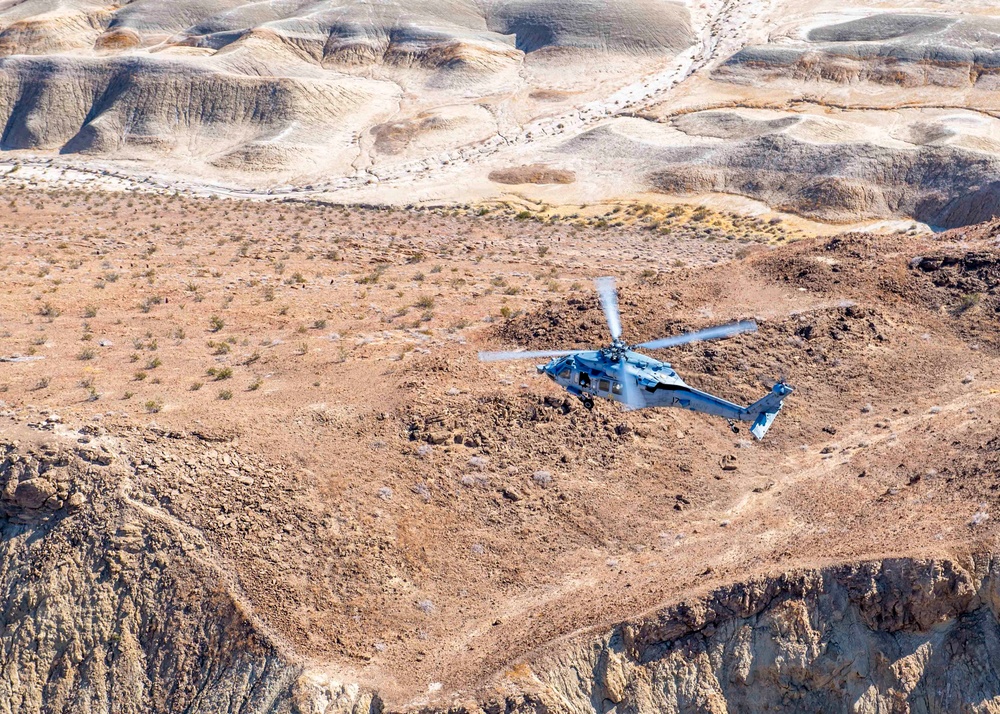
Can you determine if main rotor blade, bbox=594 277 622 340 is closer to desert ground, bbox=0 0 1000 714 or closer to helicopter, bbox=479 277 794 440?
helicopter, bbox=479 277 794 440

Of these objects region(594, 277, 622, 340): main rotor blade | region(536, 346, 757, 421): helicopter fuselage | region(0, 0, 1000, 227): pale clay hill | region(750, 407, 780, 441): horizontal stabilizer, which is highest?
region(594, 277, 622, 340): main rotor blade

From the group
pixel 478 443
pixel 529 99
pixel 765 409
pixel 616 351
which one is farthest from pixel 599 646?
pixel 529 99

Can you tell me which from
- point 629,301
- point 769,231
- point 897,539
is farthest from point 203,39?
point 897,539

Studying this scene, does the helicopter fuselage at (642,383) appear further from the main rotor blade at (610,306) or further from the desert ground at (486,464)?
the desert ground at (486,464)

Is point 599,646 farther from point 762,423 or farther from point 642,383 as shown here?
point 762,423

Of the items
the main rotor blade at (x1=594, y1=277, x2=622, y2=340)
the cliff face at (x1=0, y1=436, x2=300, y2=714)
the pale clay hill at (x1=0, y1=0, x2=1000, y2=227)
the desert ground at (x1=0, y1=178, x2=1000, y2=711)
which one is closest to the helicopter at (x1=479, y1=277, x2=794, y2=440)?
the main rotor blade at (x1=594, y1=277, x2=622, y2=340)

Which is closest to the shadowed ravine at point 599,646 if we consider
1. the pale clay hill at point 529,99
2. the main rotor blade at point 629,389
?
the main rotor blade at point 629,389

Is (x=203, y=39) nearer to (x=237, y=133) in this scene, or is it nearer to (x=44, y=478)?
(x=237, y=133)
